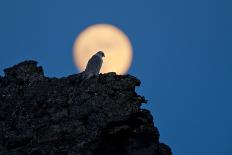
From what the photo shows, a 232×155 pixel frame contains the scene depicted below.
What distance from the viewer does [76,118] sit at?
129 feet

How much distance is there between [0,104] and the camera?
4103cm

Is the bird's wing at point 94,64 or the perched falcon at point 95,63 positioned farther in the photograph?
the bird's wing at point 94,64

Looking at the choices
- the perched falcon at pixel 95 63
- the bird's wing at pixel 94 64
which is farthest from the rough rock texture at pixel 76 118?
the bird's wing at pixel 94 64

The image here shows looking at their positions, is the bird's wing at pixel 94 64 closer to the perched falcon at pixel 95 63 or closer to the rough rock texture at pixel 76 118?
the perched falcon at pixel 95 63

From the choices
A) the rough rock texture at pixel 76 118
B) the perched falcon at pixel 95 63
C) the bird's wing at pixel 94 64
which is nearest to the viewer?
the rough rock texture at pixel 76 118

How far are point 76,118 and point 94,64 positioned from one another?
1595 centimetres

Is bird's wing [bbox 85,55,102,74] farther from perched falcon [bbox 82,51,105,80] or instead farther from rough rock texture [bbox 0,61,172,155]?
rough rock texture [bbox 0,61,172,155]

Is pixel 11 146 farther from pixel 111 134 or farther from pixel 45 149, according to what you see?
pixel 111 134

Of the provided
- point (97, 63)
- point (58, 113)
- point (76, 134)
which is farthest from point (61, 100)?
point (97, 63)

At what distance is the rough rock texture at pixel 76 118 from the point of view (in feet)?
122

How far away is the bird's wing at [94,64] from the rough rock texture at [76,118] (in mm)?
8774

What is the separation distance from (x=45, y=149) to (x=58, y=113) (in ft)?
14.1

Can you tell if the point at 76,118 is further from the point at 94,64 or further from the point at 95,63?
the point at 95,63

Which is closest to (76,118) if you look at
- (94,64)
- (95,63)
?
(94,64)
